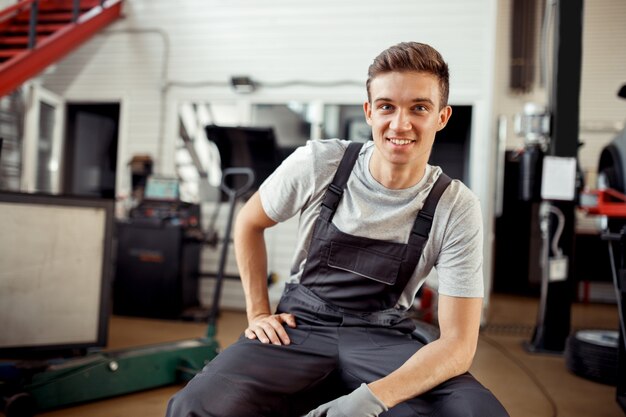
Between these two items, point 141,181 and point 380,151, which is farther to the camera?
point 141,181

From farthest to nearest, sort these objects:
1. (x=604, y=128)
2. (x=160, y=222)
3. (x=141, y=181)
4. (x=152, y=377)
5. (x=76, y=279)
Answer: (x=604, y=128) < (x=141, y=181) < (x=160, y=222) < (x=76, y=279) < (x=152, y=377)

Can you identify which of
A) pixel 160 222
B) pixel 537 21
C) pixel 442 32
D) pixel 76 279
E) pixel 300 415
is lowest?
pixel 300 415

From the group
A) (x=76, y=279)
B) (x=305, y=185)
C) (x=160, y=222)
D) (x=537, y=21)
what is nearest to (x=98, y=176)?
(x=160, y=222)

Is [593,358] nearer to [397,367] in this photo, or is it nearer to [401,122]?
[397,367]

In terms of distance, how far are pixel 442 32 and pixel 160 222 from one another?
3266mm

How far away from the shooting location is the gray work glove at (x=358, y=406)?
1.23 meters

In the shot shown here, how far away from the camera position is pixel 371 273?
1576 mm

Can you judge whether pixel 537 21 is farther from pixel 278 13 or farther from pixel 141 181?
pixel 141 181

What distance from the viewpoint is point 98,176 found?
6.92 m

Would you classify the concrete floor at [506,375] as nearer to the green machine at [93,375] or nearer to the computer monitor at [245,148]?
the green machine at [93,375]

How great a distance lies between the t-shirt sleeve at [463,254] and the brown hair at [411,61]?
39 cm

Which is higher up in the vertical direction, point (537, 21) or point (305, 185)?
point (537, 21)

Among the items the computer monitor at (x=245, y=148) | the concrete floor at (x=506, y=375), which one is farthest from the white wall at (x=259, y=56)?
the computer monitor at (x=245, y=148)

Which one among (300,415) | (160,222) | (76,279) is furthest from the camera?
(160,222)
